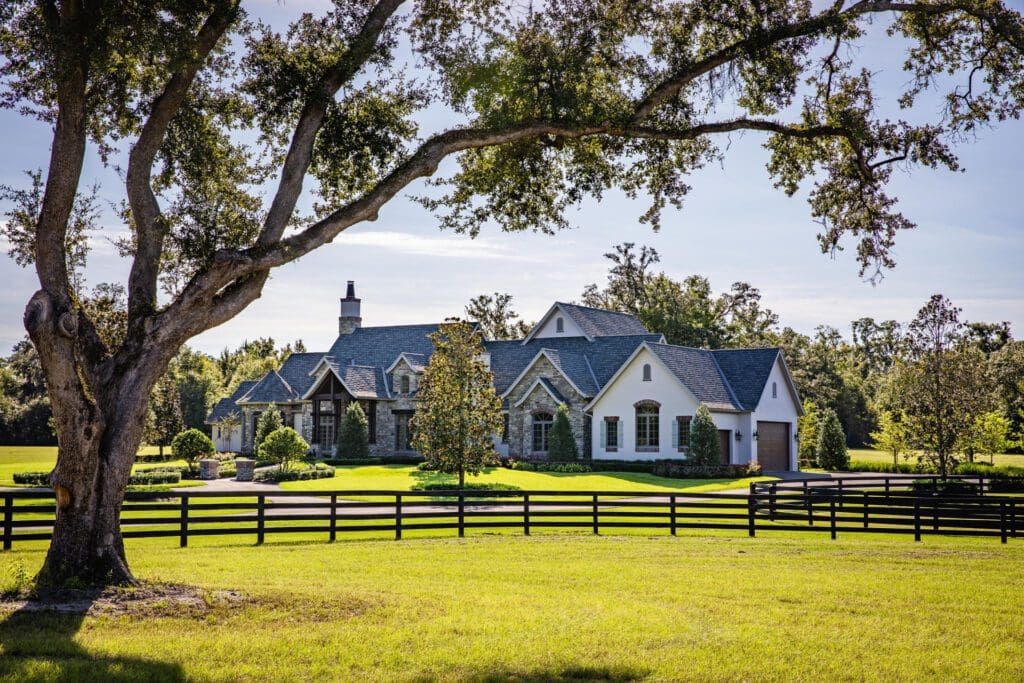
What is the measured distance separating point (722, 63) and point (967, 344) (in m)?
30.1

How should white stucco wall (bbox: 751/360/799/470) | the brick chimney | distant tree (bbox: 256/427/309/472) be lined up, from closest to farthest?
distant tree (bbox: 256/427/309/472) → white stucco wall (bbox: 751/360/799/470) → the brick chimney

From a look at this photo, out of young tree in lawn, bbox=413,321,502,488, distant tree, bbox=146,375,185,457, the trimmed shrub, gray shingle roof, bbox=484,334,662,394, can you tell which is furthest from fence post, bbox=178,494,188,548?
distant tree, bbox=146,375,185,457

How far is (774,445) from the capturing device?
47.2 m

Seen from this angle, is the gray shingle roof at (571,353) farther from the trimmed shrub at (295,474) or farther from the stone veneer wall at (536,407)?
the trimmed shrub at (295,474)

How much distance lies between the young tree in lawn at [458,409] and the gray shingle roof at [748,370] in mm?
15174

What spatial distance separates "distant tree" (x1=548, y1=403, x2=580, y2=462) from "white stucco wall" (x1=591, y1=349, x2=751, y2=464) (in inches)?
68.4

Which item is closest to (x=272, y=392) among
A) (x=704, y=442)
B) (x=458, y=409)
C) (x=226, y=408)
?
(x=226, y=408)

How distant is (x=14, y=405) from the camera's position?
76.1 meters

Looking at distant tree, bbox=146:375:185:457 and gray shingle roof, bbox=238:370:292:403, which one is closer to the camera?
distant tree, bbox=146:375:185:457

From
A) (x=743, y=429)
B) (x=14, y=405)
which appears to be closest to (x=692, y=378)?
(x=743, y=429)

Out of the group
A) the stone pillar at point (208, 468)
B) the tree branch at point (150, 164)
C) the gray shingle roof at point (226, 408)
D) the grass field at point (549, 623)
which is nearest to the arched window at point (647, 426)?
the stone pillar at point (208, 468)

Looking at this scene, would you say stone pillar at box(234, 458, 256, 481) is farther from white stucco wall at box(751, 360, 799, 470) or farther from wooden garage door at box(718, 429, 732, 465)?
white stucco wall at box(751, 360, 799, 470)

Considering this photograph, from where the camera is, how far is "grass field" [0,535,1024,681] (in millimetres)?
8711

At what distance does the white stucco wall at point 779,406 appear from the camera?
150ft
